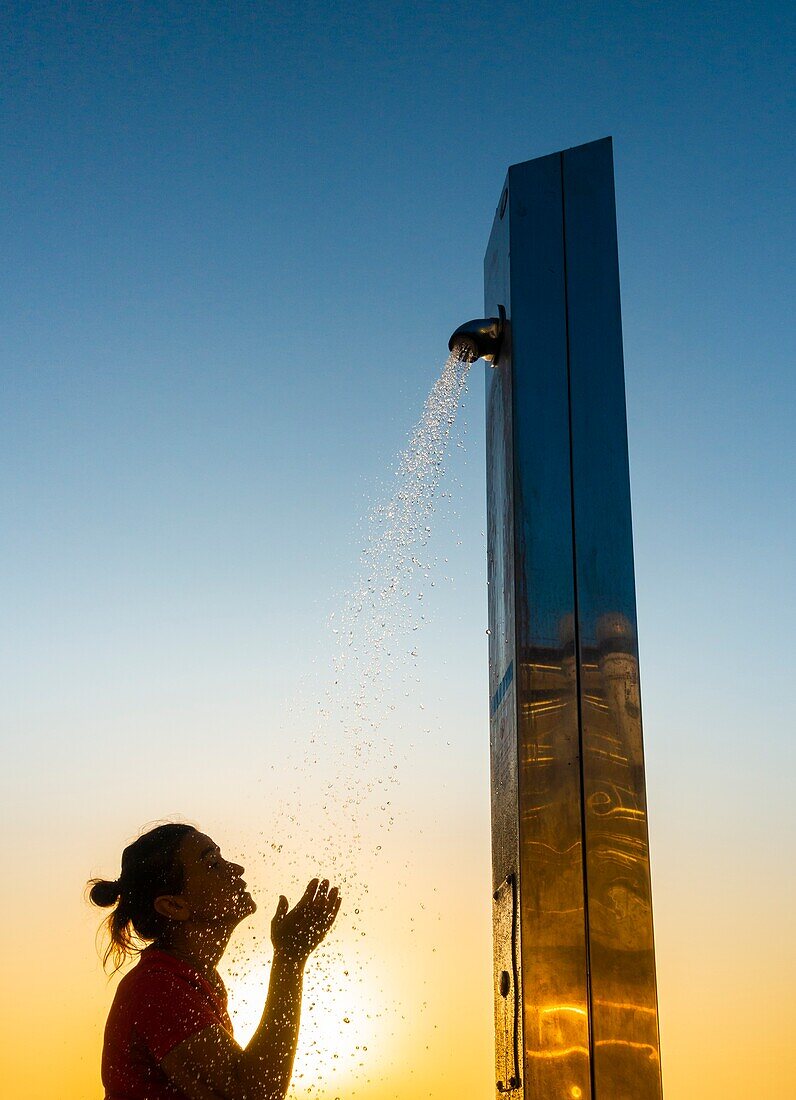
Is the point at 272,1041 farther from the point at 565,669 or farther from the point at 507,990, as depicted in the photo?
the point at 565,669

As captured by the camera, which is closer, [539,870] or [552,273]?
[539,870]

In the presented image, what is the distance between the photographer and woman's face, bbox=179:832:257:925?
299 centimetres

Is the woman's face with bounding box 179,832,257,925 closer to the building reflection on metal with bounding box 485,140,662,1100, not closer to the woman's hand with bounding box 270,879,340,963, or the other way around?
the woman's hand with bounding box 270,879,340,963

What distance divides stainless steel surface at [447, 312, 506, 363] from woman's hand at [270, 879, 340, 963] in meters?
1.53

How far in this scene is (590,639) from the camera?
73.3 inches

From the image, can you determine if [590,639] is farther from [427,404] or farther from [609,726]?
[427,404]

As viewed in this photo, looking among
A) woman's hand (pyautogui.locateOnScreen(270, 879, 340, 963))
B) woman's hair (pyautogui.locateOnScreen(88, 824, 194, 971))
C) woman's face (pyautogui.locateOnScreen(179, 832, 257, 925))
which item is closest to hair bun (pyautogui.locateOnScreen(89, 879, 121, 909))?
woman's hair (pyautogui.locateOnScreen(88, 824, 194, 971))

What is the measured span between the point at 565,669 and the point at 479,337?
79 cm

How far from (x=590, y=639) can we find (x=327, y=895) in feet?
4.48

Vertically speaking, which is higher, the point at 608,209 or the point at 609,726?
the point at 608,209

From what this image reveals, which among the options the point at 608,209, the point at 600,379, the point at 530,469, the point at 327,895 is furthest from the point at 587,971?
the point at 608,209

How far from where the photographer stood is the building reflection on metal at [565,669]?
1.66 metres

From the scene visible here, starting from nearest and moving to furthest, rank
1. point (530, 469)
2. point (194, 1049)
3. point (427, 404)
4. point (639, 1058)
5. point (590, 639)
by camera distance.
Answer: point (639, 1058) < point (590, 639) < point (530, 469) < point (194, 1049) < point (427, 404)

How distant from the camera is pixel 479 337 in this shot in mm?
2250
